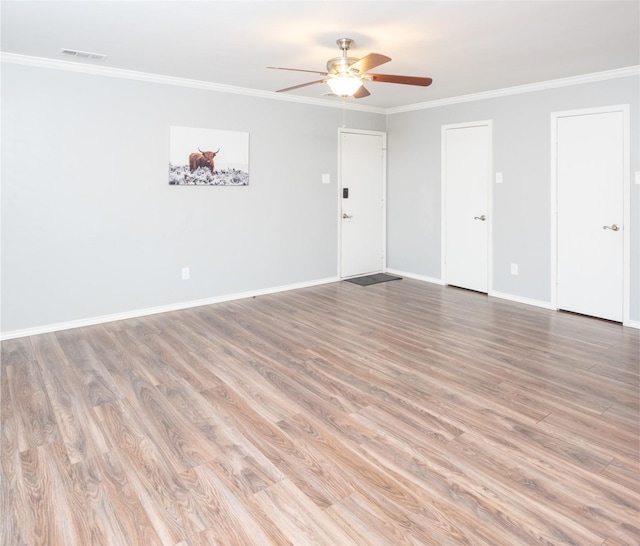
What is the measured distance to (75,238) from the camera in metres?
4.52

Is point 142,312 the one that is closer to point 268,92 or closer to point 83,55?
point 83,55

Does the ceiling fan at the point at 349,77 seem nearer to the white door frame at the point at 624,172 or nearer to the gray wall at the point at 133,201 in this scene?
the gray wall at the point at 133,201

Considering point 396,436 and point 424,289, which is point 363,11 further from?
point 424,289

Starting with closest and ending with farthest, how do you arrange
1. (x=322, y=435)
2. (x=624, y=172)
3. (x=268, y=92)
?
(x=322, y=435)
(x=624, y=172)
(x=268, y=92)

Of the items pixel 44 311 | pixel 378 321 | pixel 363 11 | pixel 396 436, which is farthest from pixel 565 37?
pixel 44 311

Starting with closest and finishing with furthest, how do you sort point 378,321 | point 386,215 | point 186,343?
point 186,343, point 378,321, point 386,215

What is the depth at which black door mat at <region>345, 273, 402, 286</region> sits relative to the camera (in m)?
6.54

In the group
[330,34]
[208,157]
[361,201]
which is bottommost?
[361,201]

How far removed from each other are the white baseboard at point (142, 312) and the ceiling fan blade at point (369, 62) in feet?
10.3

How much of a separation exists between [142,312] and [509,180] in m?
4.39

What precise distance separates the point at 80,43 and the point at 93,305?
7.84 ft

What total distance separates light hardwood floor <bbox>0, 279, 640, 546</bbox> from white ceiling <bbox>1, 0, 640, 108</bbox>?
8.04 feet

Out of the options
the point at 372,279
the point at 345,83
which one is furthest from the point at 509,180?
the point at 345,83

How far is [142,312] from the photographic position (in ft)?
16.4
